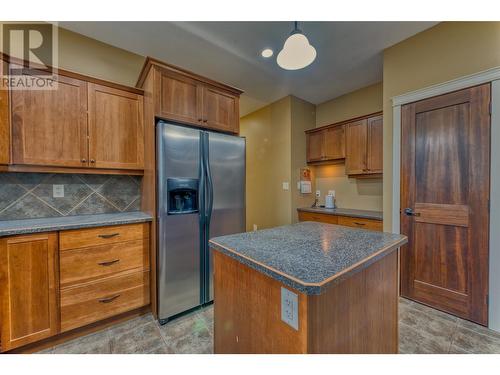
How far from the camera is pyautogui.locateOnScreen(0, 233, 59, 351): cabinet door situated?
142 cm

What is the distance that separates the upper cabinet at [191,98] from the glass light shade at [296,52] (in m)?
0.94

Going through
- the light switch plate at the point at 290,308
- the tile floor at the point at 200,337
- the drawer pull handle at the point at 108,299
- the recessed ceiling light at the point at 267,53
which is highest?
the recessed ceiling light at the point at 267,53

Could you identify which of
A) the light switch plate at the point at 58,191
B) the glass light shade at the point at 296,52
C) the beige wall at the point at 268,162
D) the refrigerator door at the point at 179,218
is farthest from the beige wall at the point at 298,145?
the light switch plate at the point at 58,191

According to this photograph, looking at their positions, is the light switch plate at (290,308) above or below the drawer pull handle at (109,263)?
above

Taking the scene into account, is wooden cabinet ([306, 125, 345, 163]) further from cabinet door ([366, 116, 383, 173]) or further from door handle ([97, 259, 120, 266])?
door handle ([97, 259, 120, 266])

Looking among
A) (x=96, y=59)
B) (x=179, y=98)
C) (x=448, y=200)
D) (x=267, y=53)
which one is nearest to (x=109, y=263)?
(x=179, y=98)

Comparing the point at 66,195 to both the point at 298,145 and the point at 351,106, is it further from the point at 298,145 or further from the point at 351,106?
the point at 351,106

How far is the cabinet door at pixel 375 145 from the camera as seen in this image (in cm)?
287

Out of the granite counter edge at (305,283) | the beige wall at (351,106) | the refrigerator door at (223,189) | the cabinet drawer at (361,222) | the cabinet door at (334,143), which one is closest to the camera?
the granite counter edge at (305,283)

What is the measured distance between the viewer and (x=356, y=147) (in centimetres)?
313

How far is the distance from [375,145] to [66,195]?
3.68 metres

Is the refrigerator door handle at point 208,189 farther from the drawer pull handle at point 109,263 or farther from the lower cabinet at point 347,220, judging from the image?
the lower cabinet at point 347,220

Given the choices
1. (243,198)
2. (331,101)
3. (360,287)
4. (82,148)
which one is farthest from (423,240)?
(82,148)

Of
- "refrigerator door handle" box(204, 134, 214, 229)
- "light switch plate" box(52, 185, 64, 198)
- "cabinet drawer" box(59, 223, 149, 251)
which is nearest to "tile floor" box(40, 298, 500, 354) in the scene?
"cabinet drawer" box(59, 223, 149, 251)
